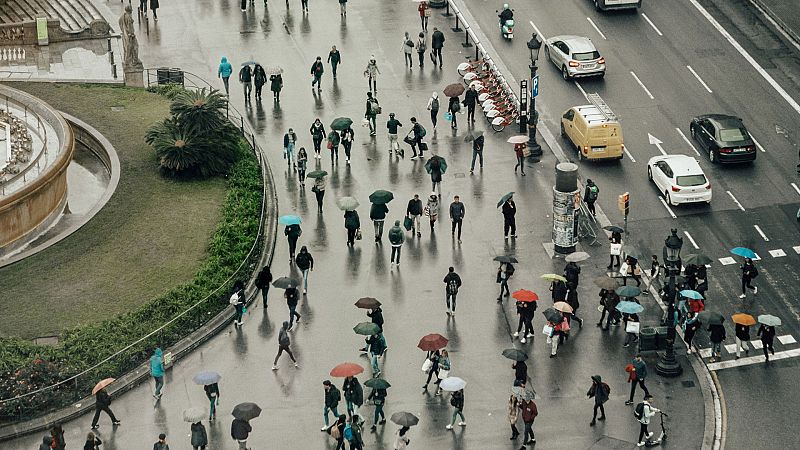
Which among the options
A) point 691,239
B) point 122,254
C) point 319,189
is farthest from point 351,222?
point 691,239

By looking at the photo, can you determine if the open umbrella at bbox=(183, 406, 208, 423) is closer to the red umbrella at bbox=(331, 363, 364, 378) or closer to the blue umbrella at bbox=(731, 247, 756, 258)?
the red umbrella at bbox=(331, 363, 364, 378)

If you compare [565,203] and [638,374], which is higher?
[565,203]

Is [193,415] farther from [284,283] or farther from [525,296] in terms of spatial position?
[525,296]

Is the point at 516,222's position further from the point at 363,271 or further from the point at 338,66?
the point at 338,66

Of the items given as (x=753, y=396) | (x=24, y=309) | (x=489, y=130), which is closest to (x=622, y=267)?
(x=753, y=396)

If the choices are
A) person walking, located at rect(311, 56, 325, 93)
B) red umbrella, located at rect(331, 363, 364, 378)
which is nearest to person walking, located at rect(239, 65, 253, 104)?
person walking, located at rect(311, 56, 325, 93)

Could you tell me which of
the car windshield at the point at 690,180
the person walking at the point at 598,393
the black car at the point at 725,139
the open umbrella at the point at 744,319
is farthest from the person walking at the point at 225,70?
the person walking at the point at 598,393
